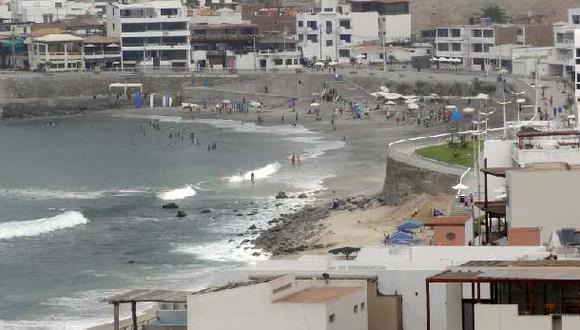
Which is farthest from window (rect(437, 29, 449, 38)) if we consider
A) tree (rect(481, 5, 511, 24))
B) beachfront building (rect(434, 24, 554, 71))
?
tree (rect(481, 5, 511, 24))

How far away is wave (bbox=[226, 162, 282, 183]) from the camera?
79.6 m

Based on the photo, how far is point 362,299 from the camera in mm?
23359

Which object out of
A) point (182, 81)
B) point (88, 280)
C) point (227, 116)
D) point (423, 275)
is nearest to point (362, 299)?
point (423, 275)

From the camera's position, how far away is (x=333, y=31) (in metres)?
129

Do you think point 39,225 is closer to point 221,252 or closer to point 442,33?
point 221,252

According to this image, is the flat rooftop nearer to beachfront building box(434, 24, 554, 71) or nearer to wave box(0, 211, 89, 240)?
wave box(0, 211, 89, 240)

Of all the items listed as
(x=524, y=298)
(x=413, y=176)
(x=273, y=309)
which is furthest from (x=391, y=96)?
(x=524, y=298)

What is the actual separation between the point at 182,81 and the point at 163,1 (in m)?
8.88

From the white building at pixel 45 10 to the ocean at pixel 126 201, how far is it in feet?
94.8

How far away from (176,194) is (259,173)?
7.45 m

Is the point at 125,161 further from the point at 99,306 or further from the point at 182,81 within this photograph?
the point at 99,306

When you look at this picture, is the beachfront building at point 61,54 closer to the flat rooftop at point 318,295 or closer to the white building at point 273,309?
the flat rooftop at point 318,295

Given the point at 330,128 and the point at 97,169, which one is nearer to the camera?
the point at 97,169

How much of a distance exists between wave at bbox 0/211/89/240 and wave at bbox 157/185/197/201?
20.3 ft
